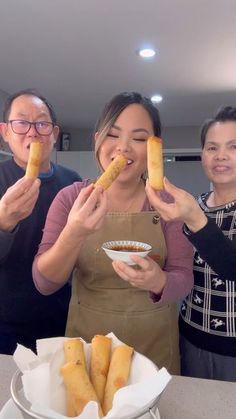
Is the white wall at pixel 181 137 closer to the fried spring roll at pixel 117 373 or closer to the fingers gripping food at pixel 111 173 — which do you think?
the fingers gripping food at pixel 111 173

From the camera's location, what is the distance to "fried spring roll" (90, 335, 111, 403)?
0.55m

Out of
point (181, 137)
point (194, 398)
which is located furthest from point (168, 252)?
point (181, 137)

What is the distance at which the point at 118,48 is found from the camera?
2.92 meters

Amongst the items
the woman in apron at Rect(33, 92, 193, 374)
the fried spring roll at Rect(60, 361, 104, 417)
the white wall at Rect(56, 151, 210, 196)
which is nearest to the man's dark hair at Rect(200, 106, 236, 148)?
the woman in apron at Rect(33, 92, 193, 374)

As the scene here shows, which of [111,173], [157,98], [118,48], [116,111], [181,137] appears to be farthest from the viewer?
[181,137]

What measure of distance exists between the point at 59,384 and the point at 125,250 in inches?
14.4

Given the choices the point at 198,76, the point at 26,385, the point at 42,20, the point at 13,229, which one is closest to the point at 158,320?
the point at 13,229

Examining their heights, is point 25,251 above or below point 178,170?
below

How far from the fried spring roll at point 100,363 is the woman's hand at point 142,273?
0.70 feet

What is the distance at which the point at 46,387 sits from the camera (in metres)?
0.51

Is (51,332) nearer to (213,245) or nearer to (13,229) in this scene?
(13,229)

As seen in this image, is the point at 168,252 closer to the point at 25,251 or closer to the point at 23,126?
A: the point at 25,251

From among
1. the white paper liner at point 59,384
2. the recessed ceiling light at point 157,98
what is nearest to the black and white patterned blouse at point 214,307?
the white paper liner at point 59,384

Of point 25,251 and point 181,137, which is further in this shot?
point 181,137
